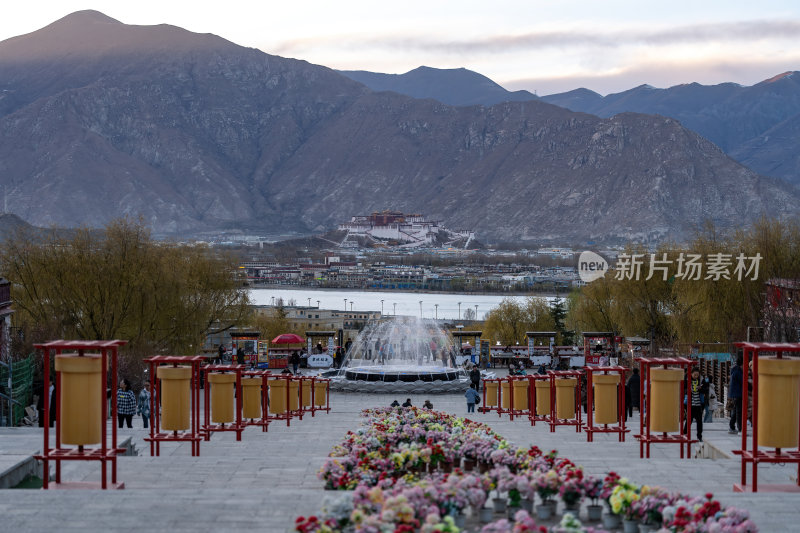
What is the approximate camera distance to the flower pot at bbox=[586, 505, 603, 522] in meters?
8.05

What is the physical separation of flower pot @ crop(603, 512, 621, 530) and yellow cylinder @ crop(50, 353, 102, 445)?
14.4ft

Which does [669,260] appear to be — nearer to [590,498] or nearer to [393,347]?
[393,347]

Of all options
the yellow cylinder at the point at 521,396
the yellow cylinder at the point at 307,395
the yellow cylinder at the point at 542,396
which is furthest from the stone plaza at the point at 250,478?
the yellow cylinder at the point at 307,395

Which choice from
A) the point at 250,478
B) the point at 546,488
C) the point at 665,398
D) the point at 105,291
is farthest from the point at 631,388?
the point at 105,291

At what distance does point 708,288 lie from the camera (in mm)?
39250

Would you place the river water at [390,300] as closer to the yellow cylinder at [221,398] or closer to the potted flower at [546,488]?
the yellow cylinder at [221,398]

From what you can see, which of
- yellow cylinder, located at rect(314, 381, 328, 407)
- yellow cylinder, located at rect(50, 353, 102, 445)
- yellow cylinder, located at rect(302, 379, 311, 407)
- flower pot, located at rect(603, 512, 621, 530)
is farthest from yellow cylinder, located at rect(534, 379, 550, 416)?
flower pot, located at rect(603, 512, 621, 530)

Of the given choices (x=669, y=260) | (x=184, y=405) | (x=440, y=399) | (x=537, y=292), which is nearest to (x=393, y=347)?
(x=669, y=260)

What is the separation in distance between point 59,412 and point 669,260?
1566 inches

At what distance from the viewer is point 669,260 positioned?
4700 cm

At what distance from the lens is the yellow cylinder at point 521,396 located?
1989 centimetres

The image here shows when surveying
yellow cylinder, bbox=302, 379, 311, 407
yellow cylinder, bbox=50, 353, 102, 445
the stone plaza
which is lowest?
yellow cylinder, bbox=302, 379, 311, 407

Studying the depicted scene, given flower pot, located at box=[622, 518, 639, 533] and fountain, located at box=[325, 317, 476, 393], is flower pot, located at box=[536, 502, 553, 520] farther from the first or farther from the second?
fountain, located at box=[325, 317, 476, 393]

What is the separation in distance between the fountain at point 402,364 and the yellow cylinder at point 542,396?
45.4 ft
